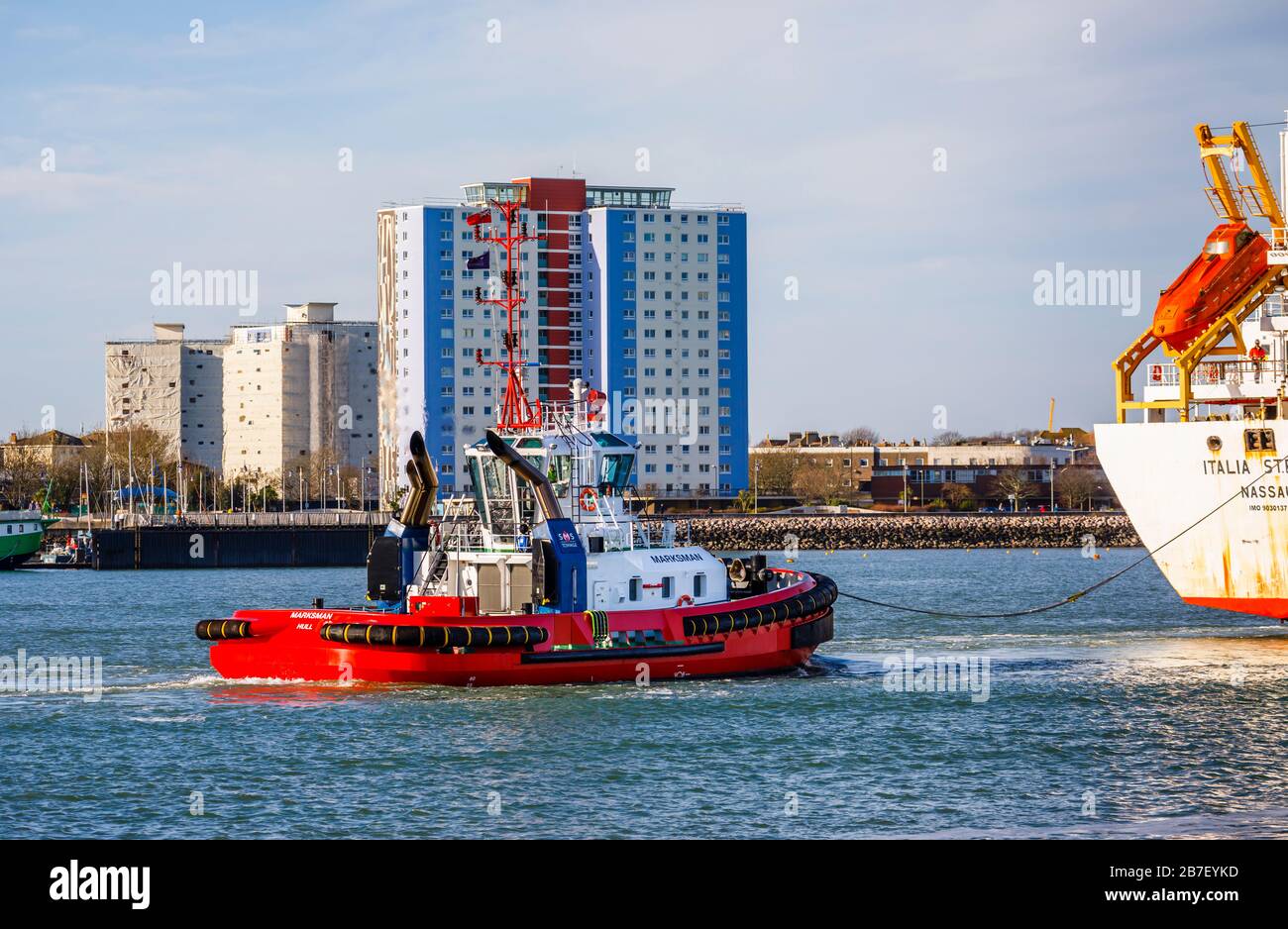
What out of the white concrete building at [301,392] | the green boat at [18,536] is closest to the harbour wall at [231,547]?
the green boat at [18,536]

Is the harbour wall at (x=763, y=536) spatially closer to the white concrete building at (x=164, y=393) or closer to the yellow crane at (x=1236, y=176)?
the yellow crane at (x=1236, y=176)

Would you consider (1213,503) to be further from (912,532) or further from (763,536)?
(912,532)

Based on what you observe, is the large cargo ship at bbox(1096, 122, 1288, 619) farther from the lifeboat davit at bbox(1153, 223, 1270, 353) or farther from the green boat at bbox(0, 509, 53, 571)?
the green boat at bbox(0, 509, 53, 571)

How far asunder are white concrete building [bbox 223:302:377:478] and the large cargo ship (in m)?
152

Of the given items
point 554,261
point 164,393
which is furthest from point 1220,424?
point 164,393

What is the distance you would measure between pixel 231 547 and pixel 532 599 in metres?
70.0

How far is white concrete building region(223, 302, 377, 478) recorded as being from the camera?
188125 mm

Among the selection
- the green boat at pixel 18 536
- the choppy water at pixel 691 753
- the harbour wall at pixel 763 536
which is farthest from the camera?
the harbour wall at pixel 763 536

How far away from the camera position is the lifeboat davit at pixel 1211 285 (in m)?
40.7

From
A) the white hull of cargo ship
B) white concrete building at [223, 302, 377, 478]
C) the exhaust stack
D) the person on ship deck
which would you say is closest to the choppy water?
the white hull of cargo ship

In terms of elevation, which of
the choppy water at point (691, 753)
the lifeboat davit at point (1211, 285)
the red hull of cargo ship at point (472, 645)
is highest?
the lifeboat davit at point (1211, 285)

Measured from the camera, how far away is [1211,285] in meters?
40.8

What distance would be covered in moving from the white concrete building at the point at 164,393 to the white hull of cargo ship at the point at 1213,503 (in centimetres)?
16964

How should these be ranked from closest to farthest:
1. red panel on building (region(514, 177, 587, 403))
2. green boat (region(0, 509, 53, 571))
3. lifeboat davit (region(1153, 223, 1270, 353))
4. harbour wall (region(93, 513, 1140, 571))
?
lifeboat davit (region(1153, 223, 1270, 353)) < green boat (region(0, 509, 53, 571)) < harbour wall (region(93, 513, 1140, 571)) < red panel on building (region(514, 177, 587, 403))
